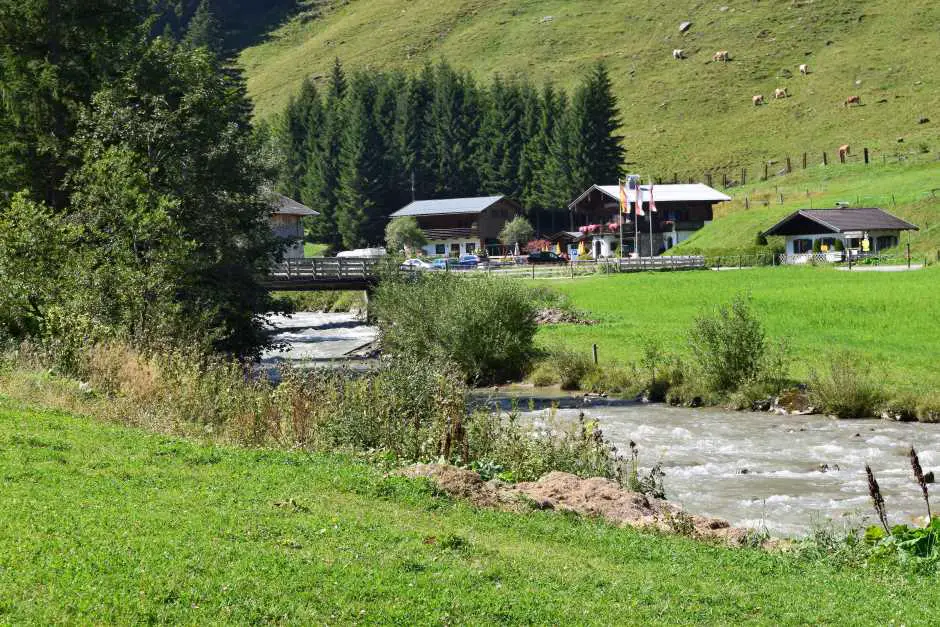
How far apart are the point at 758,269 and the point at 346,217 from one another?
61.5 metres

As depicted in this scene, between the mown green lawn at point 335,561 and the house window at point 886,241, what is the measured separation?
7151 cm

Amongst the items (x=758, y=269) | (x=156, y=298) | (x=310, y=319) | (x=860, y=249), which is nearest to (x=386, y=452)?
(x=156, y=298)

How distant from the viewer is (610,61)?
183375 millimetres

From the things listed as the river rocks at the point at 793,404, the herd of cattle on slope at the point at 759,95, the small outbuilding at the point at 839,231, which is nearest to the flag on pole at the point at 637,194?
the small outbuilding at the point at 839,231

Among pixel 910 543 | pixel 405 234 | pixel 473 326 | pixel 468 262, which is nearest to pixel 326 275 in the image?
pixel 473 326

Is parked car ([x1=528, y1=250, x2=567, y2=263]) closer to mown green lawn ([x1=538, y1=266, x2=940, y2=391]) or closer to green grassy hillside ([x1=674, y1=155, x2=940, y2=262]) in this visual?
green grassy hillside ([x1=674, y1=155, x2=940, y2=262])

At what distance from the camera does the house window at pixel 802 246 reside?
80.3 m

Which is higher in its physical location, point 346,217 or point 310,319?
point 346,217

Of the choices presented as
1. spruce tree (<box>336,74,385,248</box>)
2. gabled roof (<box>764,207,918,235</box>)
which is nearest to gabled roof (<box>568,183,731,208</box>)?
spruce tree (<box>336,74,385,248</box>)

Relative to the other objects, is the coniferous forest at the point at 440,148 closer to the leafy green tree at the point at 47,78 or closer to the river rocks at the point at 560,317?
the river rocks at the point at 560,317

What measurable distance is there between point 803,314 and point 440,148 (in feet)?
300

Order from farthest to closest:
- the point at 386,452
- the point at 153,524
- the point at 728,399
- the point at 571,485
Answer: the point at 728,399, the point at 386,452, the point at 571,485, the point at 153,524

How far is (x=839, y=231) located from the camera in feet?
245

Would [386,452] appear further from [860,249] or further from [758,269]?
[860,249]
